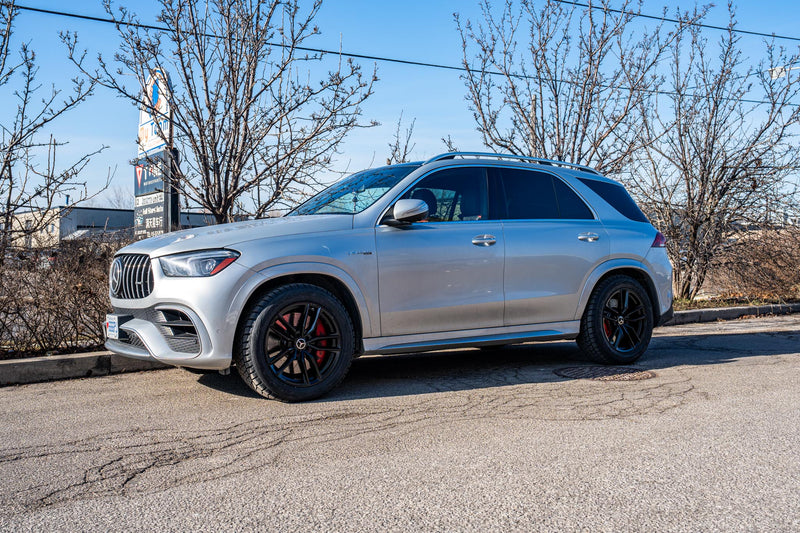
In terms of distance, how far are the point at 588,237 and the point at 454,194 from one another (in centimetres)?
142

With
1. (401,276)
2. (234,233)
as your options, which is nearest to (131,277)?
(234,233)

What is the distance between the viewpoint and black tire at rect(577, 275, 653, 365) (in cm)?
663

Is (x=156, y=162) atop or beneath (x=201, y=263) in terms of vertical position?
atop

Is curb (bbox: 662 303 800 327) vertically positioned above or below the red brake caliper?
below

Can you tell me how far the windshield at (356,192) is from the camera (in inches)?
230

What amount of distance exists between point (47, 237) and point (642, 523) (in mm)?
6100

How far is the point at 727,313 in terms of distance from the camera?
1184cm

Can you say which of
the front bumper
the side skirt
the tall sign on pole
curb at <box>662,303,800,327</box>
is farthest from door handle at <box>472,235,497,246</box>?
curb at <box>662,303,800,327</box>

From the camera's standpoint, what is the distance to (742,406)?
5.05 metres

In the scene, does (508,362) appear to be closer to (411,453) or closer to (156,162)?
(411,453)

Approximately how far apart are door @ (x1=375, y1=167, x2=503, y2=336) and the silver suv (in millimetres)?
11

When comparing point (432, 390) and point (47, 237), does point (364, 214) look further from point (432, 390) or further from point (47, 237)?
point (47, 237)

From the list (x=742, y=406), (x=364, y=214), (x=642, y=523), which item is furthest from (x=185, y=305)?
(x=742, y=406)

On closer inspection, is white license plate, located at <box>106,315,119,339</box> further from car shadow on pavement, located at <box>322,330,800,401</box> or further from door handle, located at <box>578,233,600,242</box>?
door handle, located at <box>578,233,600,242</box>
